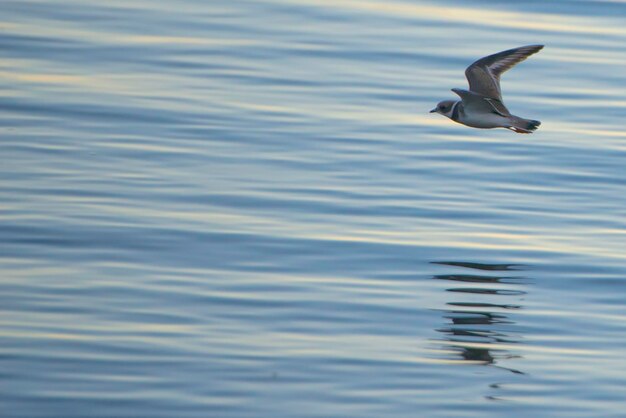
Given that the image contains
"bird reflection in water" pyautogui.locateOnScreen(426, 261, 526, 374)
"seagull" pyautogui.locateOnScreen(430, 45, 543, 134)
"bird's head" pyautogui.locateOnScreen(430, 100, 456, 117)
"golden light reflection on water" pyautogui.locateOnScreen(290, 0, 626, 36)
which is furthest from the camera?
"golden light reflection on water" pyautogui.locateOnScreen(290, 0, 626, 36)

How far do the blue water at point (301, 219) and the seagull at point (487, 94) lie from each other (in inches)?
24.6

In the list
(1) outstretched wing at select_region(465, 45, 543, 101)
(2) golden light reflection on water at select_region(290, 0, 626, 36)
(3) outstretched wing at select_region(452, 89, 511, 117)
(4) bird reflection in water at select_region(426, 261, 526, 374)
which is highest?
(2) golden light reflection on water at select_region(290, 0, 626, 36)

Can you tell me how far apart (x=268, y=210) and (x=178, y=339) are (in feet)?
10.3

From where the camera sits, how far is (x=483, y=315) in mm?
10805

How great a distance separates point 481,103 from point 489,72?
0.26m

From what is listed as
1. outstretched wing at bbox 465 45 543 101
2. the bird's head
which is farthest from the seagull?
the bird's head

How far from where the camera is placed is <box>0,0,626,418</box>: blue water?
9477mm

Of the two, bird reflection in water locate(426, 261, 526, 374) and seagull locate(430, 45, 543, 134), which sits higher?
seagull locate(430, 45, 543, 134)

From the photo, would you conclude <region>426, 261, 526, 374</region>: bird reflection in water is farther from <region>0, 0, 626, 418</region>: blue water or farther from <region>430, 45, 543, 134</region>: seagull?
<region>430, 45, 543, 134</region>: seagull

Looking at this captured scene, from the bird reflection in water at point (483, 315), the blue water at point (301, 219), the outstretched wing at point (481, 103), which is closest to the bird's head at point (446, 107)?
the outstretched wing at point (481, 103)

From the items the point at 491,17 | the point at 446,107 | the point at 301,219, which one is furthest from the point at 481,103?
the point at 491,17

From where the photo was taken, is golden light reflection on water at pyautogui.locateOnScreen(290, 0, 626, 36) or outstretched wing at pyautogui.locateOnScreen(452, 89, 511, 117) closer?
outstretched wing at pyautogui.locateOnScreen(452, 89, 511, 117)

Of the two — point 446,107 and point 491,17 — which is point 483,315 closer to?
point 446,107

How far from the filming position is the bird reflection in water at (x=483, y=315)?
33.1 feet
